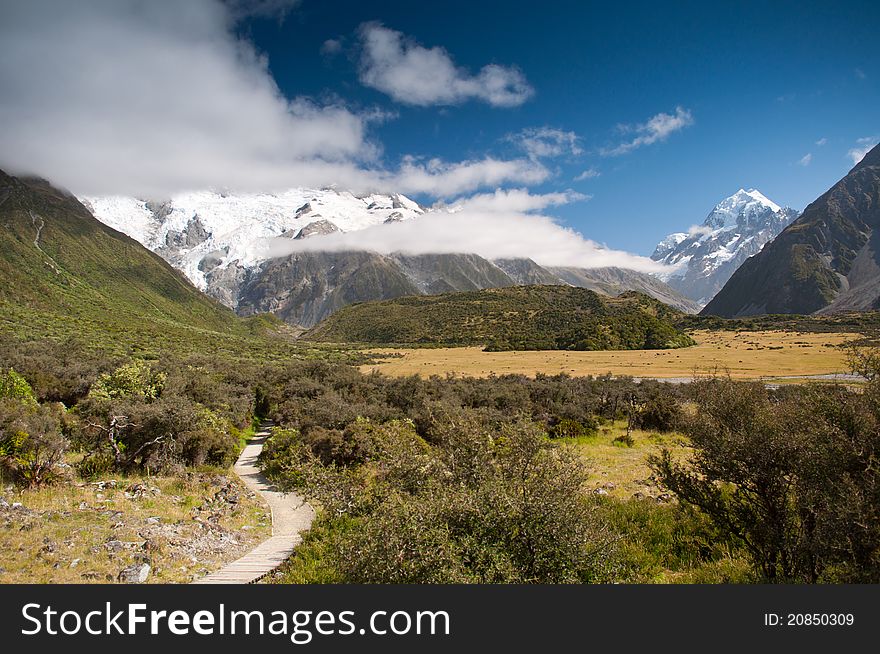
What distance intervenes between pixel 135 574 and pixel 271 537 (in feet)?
14.2

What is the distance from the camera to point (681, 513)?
1230cm

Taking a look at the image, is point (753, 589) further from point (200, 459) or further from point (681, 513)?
point (200, 459)

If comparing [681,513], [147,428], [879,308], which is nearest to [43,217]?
[147,428]

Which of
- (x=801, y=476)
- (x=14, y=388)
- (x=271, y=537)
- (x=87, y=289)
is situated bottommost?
(x=271, y=537)

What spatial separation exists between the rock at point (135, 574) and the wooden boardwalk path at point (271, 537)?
3.50 feet

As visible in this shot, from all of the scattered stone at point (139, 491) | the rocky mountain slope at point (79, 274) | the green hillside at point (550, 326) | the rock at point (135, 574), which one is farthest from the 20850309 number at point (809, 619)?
the green hillside at point (550, 326)

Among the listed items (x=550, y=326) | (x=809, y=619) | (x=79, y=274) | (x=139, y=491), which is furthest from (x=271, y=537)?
(x=550, y=326)

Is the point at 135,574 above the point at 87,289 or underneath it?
underneath

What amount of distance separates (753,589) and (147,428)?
68.4 ft

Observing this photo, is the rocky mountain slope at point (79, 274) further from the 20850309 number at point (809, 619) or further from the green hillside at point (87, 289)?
the 20850309 number at point (809, 619)

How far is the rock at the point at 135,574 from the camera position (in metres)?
9.67

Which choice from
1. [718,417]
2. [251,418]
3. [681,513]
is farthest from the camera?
[251,418]

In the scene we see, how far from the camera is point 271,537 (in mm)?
13773

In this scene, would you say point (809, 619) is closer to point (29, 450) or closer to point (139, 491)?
point (139, 491)
